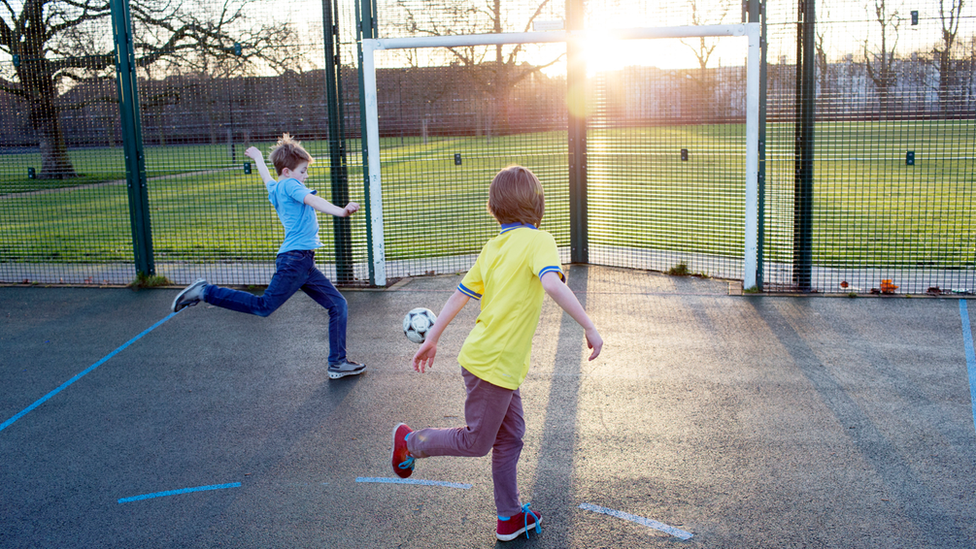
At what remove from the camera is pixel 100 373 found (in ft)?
20.7

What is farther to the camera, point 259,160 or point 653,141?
point 653,141

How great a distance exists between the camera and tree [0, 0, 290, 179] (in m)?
9.13

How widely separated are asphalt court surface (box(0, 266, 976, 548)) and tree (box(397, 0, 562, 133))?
315 centimetres

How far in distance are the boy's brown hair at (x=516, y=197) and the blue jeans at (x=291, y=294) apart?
2526 millimetres

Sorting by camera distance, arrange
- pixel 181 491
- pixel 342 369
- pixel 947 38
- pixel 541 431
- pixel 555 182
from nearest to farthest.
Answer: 1. pixel 181 491
2. pixel 541 431
3. pixel 342 369
4. pixel 947 38
5. pixel 555 182

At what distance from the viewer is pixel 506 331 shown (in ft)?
11.5

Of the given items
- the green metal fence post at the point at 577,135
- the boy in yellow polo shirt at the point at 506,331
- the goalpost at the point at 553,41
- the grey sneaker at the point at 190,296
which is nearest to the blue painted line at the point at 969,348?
the goalpost at the point at 553,41

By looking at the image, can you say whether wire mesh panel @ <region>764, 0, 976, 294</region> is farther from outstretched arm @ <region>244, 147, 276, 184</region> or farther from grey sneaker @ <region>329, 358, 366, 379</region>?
outstretched arm @ <region>244, 147, 276, 184</region>

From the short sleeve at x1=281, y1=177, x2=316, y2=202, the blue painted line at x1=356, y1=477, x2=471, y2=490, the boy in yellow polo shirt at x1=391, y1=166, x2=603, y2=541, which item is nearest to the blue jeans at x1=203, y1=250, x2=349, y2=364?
the short sleeve at x1=281, y1=177, x2=316, y2=202

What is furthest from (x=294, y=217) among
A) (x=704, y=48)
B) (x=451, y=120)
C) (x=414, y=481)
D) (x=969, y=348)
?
(x=969, y=348)

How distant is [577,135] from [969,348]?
4970 millimetres

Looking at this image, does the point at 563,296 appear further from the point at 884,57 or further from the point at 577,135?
the point at 577,135

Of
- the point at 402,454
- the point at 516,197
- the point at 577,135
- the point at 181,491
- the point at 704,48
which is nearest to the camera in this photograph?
the point at 516,197

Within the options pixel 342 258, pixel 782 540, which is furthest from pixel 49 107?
pixel 782 540
